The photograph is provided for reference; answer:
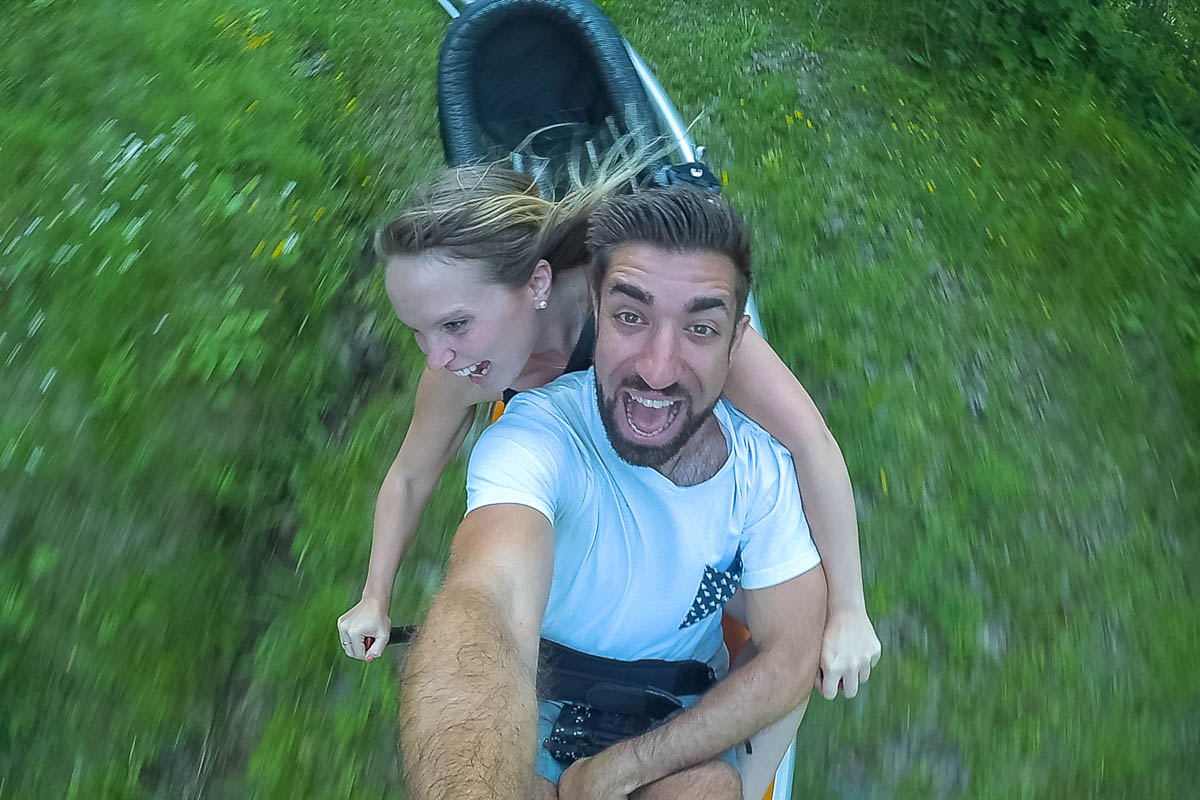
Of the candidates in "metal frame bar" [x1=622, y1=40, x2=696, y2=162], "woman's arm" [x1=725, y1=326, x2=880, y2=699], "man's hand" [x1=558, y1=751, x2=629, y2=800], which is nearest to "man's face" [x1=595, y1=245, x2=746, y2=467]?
"woman's arm" [x1=725, y1=326, x2=880, y2=699]

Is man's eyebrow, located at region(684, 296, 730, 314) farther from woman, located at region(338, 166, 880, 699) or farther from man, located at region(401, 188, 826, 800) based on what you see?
woman, located at region(338, 166, 880, 699)

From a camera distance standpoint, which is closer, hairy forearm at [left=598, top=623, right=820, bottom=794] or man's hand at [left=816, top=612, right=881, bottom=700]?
hairy forearm at [left=598, top=623, right=820, bottom=794]

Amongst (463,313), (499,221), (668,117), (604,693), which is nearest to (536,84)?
(668,117)

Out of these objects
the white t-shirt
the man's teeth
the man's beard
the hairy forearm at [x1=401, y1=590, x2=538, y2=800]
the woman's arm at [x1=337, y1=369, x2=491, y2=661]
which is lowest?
the woman's arm at [x1=337, y1=369, x2=491, y2=661]

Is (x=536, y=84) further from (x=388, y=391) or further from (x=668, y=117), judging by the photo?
(x=388, y=391)

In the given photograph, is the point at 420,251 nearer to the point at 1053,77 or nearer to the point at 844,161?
the point at 844,161

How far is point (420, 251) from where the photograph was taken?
1.27 m

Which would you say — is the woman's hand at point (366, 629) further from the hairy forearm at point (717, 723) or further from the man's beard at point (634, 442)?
the man's beard at point (634, 442)

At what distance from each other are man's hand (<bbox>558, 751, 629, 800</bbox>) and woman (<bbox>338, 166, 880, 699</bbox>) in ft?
1.26

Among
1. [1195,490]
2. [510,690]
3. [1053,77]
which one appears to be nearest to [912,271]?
[1195,490]

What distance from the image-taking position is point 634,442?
113 cm

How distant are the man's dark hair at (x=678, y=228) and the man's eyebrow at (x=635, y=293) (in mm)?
55

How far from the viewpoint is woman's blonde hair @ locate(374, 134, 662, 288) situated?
126 cm

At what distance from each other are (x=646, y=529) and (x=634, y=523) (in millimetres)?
20
